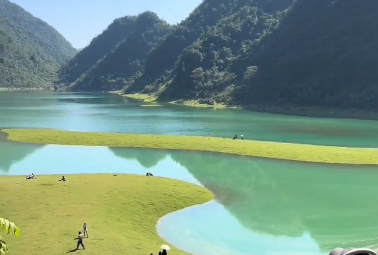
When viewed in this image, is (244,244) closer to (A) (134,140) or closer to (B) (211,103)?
(A) (134,140)

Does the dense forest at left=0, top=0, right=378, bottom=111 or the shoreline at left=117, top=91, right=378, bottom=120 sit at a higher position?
the dense forest at left=0, top=0, right=378, bottom=111

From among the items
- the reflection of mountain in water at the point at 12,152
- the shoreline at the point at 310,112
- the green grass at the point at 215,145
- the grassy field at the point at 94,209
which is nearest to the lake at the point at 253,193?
the reflection of mountain in water at the point at 12,152

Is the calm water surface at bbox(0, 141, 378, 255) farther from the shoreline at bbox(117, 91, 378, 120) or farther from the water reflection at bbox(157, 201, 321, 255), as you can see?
the shoreline at bbox(117, 91, 378, 120)

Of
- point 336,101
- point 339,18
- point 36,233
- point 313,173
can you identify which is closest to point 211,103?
point 336,101

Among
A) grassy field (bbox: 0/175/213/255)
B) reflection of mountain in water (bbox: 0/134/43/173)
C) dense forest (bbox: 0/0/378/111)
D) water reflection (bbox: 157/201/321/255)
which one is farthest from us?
dense forest (bbox: 0/0/378/111)

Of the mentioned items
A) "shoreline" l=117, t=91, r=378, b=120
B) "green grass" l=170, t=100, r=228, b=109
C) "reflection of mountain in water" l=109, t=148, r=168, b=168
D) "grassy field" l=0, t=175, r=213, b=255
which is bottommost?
"reflection of mountain in water" l=109, t=148, r=168, b=168

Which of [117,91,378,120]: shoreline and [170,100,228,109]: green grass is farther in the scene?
[170,100,228,109]: green grass

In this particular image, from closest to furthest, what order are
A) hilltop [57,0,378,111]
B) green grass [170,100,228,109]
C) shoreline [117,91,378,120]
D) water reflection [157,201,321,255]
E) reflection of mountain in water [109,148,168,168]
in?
water reflection [157,201,321,255] < reflection of mountain in water [109,148,168,168] < shoreline [117,91,378,120] < hilltop [57,0,378,111] < green grass [170,100,228,109]

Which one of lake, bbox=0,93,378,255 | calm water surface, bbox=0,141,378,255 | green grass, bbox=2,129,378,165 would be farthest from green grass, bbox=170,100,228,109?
calm water surface, bbox=0,141,378,255

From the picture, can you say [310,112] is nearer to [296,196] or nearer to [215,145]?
[215,145]
